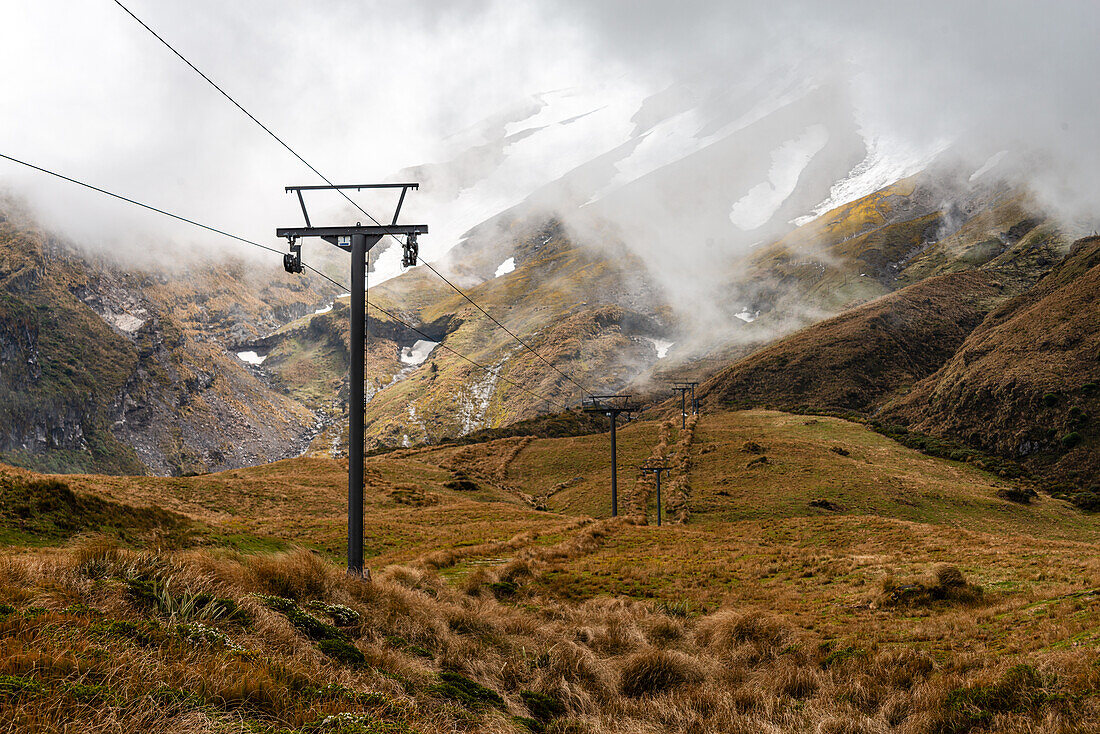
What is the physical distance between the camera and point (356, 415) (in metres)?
16.9

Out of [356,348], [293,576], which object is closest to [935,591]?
[293,576]

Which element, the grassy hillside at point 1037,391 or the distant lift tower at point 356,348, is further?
the grassy hillside at point 1037,391

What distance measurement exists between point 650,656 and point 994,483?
79626 millimetres

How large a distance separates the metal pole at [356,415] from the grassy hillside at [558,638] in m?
1.78

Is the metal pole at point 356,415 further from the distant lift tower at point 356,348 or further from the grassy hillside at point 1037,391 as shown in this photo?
the grassy hillside at point 1037,391

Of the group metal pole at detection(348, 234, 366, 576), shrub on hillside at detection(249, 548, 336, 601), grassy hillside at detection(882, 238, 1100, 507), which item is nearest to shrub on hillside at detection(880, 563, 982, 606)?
metal pole at detection(348, 234, 366, 576)

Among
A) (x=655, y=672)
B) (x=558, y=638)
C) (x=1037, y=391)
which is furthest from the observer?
(x=1037, y=391)

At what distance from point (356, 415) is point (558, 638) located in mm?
8330

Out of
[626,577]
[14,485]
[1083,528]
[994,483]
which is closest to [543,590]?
[626,577]

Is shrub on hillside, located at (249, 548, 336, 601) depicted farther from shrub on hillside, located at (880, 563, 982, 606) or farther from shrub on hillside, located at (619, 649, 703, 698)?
shrub on hillside, located at (880, 563, 982, 606)

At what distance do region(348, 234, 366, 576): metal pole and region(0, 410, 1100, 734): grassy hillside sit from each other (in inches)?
70.1

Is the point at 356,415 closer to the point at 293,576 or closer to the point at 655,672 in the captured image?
the point at 293,576

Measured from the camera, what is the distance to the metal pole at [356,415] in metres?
16.3

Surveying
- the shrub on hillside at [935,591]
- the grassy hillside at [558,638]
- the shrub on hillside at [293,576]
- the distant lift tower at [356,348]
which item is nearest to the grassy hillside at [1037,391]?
the shrub on hillside at [935,591]
